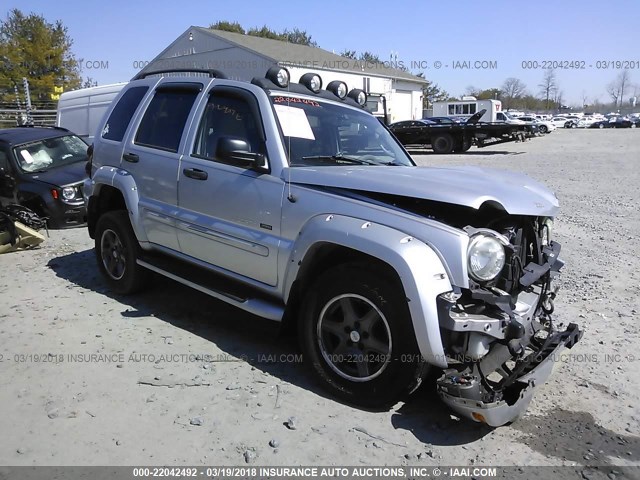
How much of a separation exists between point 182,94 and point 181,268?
161 centimetres

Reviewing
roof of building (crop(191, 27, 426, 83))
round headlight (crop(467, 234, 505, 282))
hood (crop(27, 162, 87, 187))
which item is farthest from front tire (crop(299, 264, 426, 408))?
roof of building (crop(191, 27, 426, 83))

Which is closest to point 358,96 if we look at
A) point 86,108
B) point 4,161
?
point 4,161

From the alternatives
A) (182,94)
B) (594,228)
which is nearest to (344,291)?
(182,94)

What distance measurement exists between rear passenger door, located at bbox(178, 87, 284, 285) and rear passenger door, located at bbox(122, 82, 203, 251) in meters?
0.17

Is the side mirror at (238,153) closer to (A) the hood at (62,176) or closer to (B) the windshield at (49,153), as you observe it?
(A) the hood at (62,176)

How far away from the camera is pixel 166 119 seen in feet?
16.4

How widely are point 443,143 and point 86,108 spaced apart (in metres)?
16.2

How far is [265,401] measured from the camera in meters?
3.60

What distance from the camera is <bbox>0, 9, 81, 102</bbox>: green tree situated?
3578cm

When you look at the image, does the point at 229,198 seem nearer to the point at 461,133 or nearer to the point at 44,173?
the point at 44,173

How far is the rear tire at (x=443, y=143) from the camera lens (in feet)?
81.8

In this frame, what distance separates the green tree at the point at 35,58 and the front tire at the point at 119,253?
36.0m

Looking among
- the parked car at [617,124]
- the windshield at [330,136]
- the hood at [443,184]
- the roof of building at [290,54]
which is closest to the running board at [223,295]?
the hood at [443,184]

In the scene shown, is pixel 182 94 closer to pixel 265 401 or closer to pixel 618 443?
pixel 265 401
